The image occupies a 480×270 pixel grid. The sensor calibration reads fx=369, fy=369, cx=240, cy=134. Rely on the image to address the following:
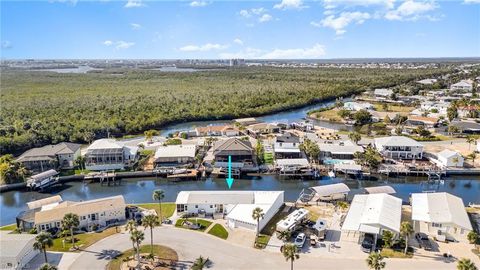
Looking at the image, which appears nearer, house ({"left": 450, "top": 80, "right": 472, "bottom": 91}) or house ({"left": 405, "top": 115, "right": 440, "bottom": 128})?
house ({"left": 405, "top": 115, "right": 440, "bottom": 128})

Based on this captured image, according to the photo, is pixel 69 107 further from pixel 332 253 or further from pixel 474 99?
pixel 474 99

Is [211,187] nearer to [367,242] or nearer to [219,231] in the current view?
[219,231]

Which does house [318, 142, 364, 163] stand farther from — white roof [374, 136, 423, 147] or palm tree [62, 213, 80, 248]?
palm tree [62, 213, 80, 248]

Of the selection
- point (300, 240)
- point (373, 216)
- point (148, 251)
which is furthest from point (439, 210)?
point (148, 251)

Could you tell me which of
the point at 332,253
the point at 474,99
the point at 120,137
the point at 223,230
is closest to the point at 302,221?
the point at 332,253

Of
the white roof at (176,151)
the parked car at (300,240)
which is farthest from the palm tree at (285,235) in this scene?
the white roof at (176,151)

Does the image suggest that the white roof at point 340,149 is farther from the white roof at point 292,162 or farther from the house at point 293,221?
the house at point 293,221

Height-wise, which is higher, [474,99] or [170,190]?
[474,99]

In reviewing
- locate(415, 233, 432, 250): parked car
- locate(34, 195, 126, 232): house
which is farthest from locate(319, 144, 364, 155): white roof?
locate(34, 195, 126, 232): house
